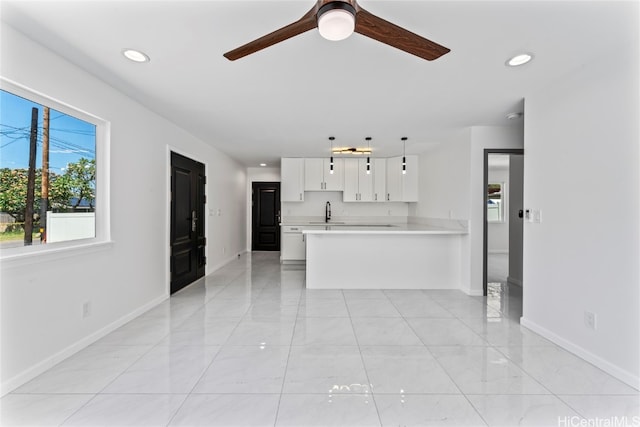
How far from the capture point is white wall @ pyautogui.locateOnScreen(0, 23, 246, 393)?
1.95 meters

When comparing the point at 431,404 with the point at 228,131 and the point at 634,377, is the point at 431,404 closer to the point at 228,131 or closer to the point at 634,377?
the point at 634,377

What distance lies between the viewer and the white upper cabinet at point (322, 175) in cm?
651

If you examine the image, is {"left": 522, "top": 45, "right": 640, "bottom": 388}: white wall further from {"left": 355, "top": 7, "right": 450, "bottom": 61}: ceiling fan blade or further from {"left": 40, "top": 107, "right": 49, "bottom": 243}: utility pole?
{"left": 40, "top": 107, "right": 49, "bottom": 243}: utility pole

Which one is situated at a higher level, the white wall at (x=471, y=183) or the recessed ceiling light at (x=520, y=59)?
the recessed ceiling light at (x=520, y=59)

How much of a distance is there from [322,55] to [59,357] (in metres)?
→ 2.97

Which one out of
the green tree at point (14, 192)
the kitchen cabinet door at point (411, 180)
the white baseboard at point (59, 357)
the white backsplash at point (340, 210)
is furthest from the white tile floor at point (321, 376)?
the white backsplash at point (340, 210)

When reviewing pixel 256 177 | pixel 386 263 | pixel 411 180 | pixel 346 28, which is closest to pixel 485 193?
pixel 386 263

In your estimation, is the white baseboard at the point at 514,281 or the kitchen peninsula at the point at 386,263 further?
the white baseboard at the point at 514,281

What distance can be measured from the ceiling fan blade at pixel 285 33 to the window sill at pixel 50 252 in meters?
1.87

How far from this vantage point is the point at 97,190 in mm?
2740

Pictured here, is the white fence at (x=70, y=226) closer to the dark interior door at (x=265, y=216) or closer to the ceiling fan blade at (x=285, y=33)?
the ceiling fan blade at (x=285, y=33)

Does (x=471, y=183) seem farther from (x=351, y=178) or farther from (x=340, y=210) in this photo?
(x=340, y=210)

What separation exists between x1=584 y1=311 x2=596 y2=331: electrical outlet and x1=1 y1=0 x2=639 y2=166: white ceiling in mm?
1905

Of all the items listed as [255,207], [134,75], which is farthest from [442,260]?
[255,207]
